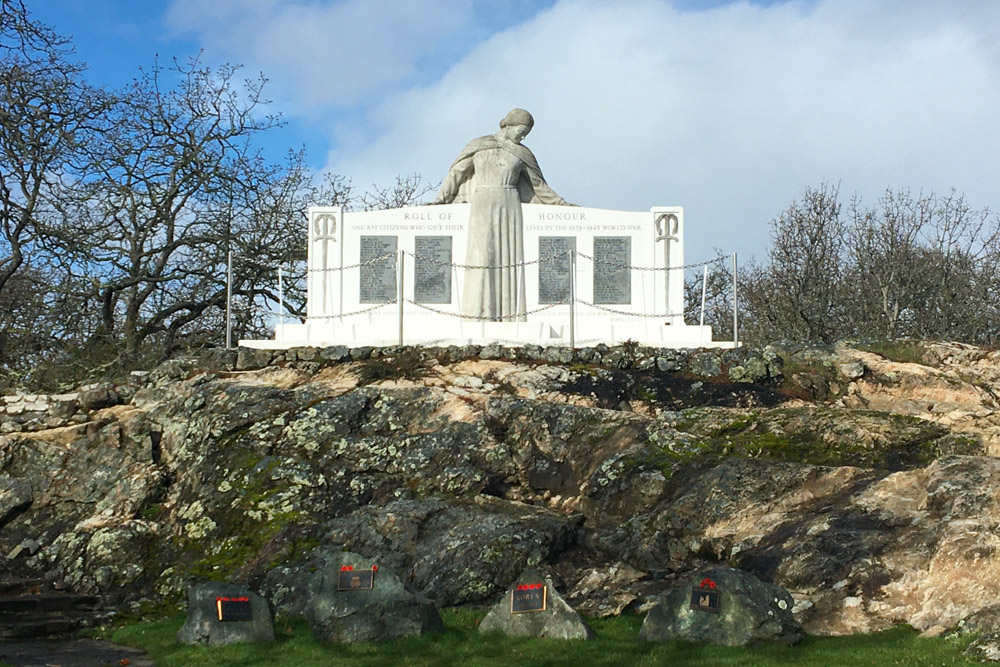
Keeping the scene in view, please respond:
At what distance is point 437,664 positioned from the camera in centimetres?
834

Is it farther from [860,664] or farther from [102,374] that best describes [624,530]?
[102,374]

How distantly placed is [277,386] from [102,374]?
791cm

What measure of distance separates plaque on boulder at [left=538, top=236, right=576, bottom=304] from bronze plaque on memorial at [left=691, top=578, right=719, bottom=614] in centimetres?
1092

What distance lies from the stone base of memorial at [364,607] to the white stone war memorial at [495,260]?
373 inches

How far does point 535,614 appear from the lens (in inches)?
354

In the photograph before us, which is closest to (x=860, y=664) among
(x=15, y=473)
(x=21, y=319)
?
(x=15, y=473)

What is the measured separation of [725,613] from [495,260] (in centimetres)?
1142

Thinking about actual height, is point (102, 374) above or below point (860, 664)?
above

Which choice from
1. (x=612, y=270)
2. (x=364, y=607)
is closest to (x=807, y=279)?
(x=612, y=270)

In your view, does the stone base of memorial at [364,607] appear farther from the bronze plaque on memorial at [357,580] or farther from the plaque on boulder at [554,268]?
the plaque on boulder at [554,268]

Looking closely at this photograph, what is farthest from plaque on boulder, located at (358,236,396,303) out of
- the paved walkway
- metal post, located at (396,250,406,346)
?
the paved walkway

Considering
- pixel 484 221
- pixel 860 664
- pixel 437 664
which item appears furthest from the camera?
pixel 484 221

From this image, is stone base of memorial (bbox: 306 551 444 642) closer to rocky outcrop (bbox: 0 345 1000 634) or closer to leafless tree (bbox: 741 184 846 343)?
rocky outcrop (bbox: 0 345 1000 634)

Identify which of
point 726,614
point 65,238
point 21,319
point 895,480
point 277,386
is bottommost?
point 726,614
